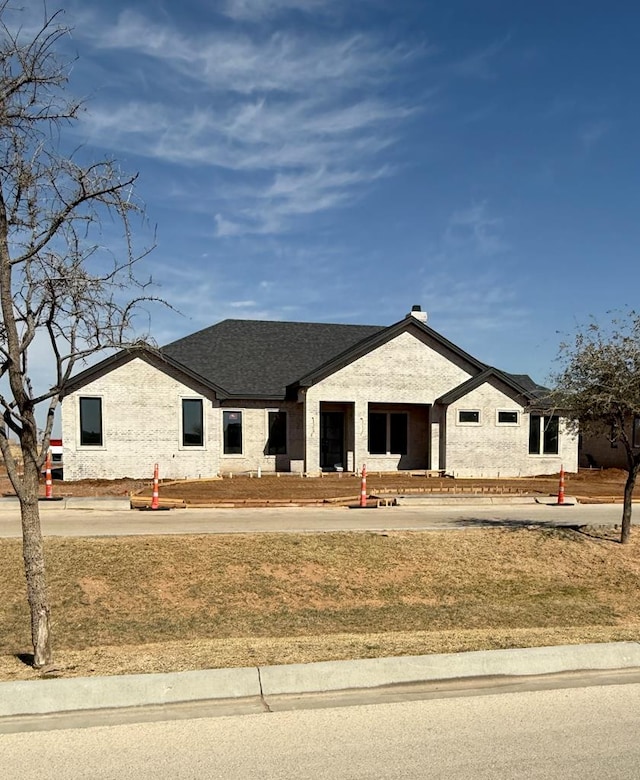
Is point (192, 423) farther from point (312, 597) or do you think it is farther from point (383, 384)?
point (312, 597)

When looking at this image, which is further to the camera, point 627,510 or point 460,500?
point 460,500

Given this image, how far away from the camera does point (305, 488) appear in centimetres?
2198

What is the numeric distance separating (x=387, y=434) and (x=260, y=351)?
706cm

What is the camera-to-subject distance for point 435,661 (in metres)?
5.98

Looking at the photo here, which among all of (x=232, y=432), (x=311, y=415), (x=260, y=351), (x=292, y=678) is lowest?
(x=292, y=678)

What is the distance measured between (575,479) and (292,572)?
19644 millimetres

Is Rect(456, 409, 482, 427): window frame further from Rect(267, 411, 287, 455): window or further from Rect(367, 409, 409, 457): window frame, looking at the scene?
Rect(267, 411, 287, 455): window

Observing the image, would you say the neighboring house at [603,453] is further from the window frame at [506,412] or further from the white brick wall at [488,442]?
the window frame at [506,412]

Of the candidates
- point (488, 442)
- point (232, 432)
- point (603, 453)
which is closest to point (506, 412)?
point (488, 442)

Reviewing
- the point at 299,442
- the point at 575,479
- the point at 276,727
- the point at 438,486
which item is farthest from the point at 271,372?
the point at 276,727

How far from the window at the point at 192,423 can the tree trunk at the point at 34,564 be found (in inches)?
711

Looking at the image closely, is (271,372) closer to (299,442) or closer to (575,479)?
(299,442)

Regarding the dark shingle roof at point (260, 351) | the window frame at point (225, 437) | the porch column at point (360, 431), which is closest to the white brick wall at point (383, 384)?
the porch column at point (360, 431)

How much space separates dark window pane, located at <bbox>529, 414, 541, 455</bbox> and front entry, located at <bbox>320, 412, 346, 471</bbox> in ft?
26.4
